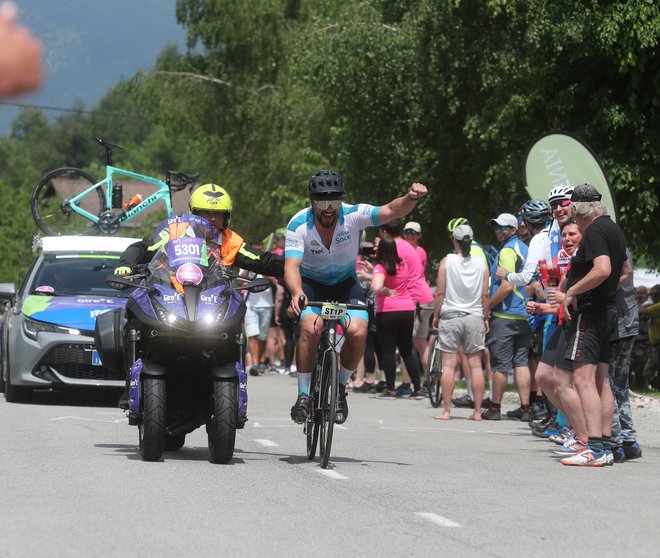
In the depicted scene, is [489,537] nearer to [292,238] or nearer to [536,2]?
[292,238]

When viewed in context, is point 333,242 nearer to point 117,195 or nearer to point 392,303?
point 392,303

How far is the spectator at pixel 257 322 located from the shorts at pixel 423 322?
15.6ft

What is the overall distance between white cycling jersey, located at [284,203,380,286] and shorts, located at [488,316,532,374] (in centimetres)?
508

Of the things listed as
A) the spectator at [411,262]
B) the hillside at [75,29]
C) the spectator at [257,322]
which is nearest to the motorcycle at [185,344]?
the hillside at [75,29]

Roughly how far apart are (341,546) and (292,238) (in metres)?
3.97

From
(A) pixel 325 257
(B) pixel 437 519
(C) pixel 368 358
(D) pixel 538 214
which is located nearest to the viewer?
(B) pixel 437 519

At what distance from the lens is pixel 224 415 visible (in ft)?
32.8

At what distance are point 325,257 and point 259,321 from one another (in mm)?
15337

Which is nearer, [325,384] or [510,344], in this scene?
[325,384]

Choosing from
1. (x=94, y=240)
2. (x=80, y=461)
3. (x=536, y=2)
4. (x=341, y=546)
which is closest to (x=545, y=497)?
(x=341, y=546)

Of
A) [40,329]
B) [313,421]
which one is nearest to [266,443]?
[313,421]

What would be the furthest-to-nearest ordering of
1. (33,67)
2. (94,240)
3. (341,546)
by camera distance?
(94,240) → (33,67) → (341,546)

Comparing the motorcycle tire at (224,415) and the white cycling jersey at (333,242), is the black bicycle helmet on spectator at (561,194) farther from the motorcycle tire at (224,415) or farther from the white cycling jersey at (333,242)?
the motorcycle tire at (224,415)

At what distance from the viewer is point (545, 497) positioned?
8797 mm
